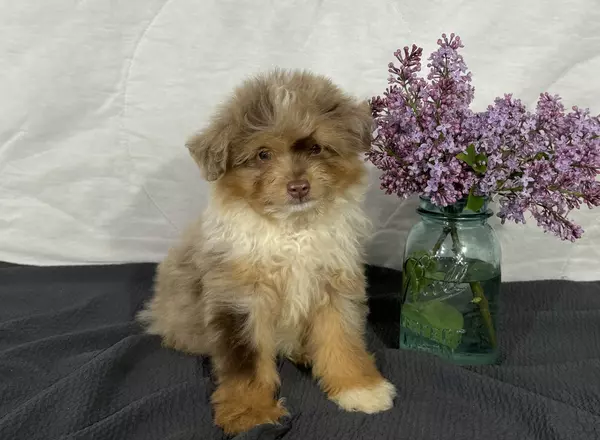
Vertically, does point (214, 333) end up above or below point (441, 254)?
below

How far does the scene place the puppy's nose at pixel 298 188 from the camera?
1432 mm

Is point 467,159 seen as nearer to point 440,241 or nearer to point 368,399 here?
point 440,241

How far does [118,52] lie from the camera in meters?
2.32

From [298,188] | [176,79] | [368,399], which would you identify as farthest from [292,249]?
[176,79]

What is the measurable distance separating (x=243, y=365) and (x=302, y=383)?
22 cm

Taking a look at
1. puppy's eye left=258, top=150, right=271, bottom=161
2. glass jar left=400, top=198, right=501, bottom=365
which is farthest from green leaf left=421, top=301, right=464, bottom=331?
puppy's eye left=258, top=150, right=271, bottom=161

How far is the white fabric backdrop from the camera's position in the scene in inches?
87.1

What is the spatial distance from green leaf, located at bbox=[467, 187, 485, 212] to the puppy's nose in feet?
1.55

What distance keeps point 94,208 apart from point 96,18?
0.80 meters

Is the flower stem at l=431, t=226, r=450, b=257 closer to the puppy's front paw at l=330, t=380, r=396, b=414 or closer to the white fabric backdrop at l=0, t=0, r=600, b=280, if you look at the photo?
the puppy's front paw at l=330, t=380, r=396, b=414

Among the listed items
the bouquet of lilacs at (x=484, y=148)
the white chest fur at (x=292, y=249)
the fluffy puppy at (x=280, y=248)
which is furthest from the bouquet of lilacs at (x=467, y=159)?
the white chest fur at (x=292, y=249)

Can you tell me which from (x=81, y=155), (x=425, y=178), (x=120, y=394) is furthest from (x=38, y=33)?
(x=425, y=178)

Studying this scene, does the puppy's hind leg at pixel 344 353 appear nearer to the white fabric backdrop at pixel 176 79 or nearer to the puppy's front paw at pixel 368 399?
the puppy's front paw at pixel 368 399

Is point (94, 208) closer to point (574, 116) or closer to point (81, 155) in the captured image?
point (81, 155)
